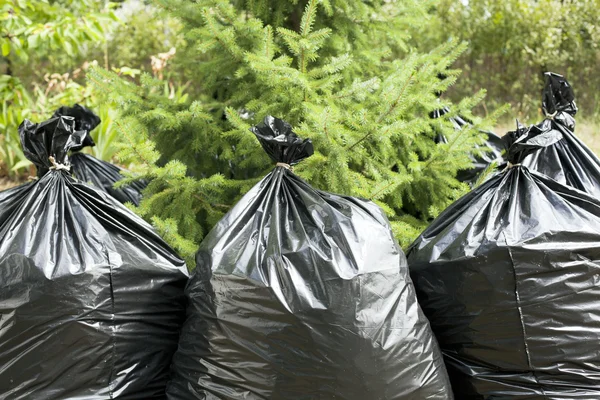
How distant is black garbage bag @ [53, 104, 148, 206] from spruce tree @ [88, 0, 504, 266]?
0.34 meters

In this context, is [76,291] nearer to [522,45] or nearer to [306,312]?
[306,312]

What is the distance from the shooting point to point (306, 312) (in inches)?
68.5

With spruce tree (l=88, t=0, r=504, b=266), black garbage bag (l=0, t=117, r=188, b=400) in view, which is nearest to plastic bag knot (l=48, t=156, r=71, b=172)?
black garbage bag (l=0, t=117, r=188, b=400)

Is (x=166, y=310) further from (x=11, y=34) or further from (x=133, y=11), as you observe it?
(x=133, y=11)

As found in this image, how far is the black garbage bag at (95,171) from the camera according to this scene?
2840 millimetres

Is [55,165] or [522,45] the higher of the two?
[55,165]

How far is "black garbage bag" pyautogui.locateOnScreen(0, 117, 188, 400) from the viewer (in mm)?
1812

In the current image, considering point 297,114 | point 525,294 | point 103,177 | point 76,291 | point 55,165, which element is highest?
point 297,114

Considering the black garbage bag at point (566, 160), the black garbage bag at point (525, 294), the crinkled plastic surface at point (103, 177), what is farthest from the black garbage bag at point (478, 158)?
the crinkled plastic surface at point (103, 177)

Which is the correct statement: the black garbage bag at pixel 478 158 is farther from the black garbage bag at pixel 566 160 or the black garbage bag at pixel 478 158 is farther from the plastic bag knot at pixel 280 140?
the plastic bag knot at pixel 280 140

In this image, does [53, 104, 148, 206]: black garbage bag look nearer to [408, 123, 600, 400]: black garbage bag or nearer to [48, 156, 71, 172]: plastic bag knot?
[48, 156, 71, 172]: plastic bag knot

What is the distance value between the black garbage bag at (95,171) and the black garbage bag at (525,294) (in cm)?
157

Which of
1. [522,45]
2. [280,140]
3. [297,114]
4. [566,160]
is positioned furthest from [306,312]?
[522,45]

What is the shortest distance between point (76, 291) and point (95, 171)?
121 centimetres
